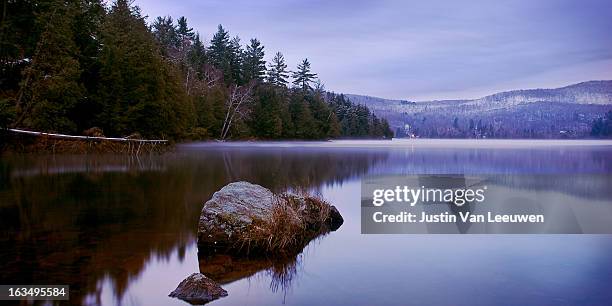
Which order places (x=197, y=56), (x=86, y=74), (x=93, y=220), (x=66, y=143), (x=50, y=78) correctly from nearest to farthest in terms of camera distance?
(x=93, y=220) < (x=50, y=78) < (x=66, y=143) < (x=86, y=74) < (x=197, y=56)

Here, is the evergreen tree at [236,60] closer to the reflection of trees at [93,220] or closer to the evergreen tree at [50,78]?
the evergreen tree at [50,78]

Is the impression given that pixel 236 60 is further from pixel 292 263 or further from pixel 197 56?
pixel 292 263

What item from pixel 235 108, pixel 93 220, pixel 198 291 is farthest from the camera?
pixel 235 108

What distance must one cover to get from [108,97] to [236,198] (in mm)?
34724

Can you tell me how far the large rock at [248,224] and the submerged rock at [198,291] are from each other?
2.56 meters

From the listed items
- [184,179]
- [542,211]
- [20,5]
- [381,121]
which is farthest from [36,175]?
[381,121]

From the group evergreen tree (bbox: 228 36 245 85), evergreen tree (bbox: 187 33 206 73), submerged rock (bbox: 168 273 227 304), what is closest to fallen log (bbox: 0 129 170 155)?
submerged rock (bbox: 168 273 227 304)

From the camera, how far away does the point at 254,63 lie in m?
101

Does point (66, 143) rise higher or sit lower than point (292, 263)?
higher

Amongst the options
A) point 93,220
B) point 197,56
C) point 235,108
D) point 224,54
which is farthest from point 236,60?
point 93,220

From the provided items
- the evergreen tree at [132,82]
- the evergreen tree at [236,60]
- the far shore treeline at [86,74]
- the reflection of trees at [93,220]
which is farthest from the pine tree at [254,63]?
the reflection of trees at [93,220]

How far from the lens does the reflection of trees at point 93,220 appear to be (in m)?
8.70

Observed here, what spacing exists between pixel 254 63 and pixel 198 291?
95559mm

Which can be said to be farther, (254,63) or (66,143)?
(254,63)
